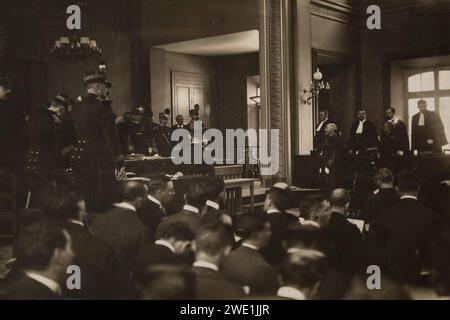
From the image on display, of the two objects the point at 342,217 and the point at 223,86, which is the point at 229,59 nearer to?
the point at 223,86

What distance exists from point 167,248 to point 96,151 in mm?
2182

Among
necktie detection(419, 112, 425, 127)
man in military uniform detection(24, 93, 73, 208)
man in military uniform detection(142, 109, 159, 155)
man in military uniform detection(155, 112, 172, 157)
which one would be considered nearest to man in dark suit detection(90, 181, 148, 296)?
man in military uniform detection(24, 93, 73, 208)

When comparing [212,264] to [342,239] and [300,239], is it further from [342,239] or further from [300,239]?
[342,239]

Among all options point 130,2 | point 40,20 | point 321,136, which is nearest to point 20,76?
point 40,20

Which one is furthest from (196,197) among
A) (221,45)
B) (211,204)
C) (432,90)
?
(432,90)

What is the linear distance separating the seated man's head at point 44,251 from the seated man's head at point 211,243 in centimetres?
65

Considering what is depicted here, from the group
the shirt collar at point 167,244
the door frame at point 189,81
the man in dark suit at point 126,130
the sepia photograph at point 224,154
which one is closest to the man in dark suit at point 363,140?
the sepia photograph at point 224,154

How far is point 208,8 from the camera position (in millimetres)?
10391

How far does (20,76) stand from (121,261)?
7.15 m

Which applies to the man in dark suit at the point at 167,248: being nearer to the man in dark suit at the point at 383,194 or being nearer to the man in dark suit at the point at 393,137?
the man in dark suit at the point at 383,194

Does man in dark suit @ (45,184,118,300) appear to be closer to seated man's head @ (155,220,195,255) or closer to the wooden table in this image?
seated man's head @ (155,220,195,255)

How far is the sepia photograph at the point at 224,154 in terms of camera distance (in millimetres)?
2576

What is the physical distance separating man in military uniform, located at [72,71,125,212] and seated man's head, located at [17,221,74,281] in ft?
7.19

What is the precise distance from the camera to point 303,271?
2178 millimetres
